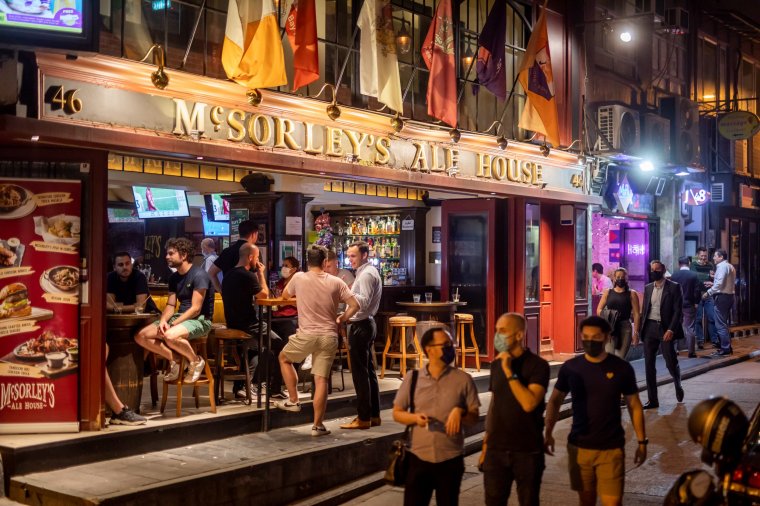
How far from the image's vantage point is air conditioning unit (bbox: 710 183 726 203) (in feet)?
83.5

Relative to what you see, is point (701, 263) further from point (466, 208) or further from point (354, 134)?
point (354, 134)

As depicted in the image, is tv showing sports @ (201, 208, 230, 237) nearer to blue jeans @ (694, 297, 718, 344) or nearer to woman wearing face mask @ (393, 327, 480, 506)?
blue jeans @ (694, 297, 718, 344)

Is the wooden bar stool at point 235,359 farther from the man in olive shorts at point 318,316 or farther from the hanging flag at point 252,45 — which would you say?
the hanging flag at point 252,45

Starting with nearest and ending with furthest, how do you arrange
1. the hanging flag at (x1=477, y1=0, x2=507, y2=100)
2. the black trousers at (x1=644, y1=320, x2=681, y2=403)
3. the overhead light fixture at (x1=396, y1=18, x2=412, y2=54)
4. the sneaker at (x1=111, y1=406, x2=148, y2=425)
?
the sneaker at (x1=111, y1=406, x2=148, y2=425), the black trousers at (x1=644, y1=320, x2=681, y2=403), the hanging flag at (x1=477, y1=0, x2=507, y2=100), the overhead light fixture at (x1=396, y1=18, x2=412, y2=54)

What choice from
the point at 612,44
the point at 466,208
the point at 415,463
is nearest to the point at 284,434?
the point at 415,463

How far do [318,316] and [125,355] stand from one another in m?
2.09

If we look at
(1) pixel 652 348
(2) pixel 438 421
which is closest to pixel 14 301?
(2) pixel 438 421

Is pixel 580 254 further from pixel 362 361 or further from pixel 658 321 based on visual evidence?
pixel 362 361

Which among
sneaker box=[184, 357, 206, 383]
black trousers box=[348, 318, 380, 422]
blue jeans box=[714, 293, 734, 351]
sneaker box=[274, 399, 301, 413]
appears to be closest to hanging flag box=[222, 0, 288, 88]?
black trousers box=[348, 318, 380, 422]

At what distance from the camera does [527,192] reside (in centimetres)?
1669

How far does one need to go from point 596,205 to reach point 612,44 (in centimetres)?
367

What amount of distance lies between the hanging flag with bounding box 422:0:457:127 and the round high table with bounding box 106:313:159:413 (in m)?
5.55

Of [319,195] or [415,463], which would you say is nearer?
[415,463]

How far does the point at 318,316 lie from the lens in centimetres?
1042
